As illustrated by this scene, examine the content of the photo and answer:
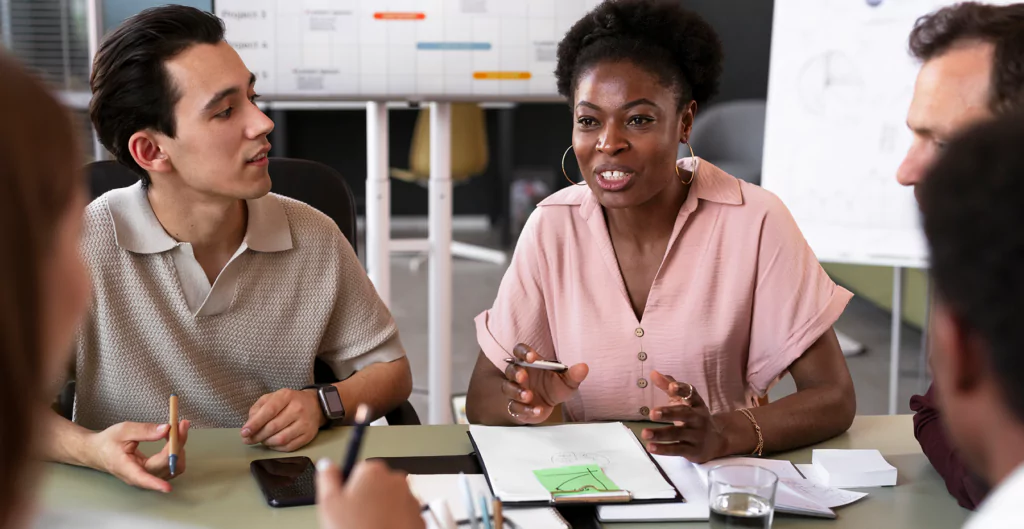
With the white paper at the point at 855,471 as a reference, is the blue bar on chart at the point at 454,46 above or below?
above

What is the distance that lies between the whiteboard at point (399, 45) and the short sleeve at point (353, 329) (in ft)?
3.99

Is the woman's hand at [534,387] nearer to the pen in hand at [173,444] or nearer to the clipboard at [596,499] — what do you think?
the clipboard at [596,499]

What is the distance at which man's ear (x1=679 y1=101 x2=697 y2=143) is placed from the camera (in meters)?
1.89

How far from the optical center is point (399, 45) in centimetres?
298

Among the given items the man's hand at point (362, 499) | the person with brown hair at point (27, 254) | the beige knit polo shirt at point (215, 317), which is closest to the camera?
the person with brown hair at point (27, 254)

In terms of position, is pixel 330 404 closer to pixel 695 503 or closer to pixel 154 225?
pixel 154 225

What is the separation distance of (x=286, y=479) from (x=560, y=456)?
38cm

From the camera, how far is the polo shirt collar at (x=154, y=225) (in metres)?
1.71

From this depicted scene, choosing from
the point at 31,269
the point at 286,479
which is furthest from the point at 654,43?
the point at 31,269

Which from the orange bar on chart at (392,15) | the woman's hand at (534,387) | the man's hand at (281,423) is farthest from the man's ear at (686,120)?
the orange bar on chart at (392,15)

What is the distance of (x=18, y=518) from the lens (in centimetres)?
58

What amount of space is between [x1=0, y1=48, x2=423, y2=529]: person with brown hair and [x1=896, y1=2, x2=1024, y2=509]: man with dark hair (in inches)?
43.6

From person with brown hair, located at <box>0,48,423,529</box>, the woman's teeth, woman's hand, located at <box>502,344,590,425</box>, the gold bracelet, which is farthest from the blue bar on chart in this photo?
person with brown hair, located at <box>0,48,423,529</box>

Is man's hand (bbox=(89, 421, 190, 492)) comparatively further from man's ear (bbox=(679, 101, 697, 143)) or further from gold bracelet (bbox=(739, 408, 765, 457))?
man's ear (bbox=(679, 101, 697, 143))
